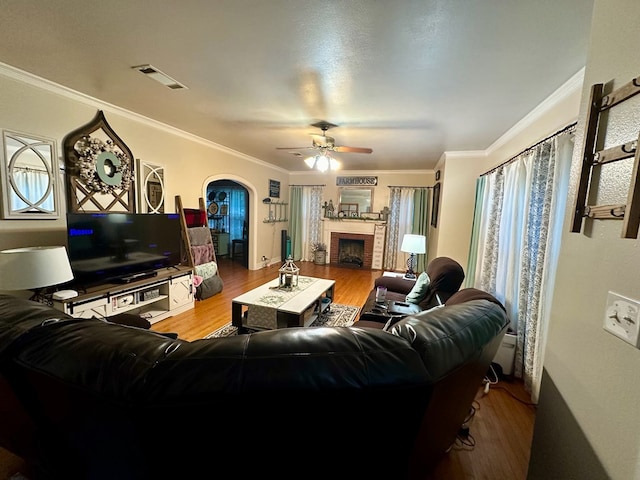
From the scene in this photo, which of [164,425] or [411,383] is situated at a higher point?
[411,383]

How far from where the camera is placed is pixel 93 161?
8.95 feet

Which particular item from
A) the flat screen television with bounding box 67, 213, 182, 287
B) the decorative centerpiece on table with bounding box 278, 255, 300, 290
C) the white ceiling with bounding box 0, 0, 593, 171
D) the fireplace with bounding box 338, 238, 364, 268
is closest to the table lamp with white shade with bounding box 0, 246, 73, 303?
the flat screen television with bounding box 67, 213, 182, 287

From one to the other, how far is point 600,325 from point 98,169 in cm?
393

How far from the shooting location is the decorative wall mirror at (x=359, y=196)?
6508 mm

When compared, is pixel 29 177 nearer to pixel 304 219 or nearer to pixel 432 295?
pixel 432 295

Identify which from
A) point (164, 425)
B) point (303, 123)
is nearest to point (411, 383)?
point (164, 425)

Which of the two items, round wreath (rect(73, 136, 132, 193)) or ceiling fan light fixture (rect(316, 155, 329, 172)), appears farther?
ceiling fan light fixture (rect(316, 155, 329, 172))

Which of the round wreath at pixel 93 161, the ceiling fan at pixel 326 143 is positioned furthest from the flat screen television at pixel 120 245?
the ceiling fan at pixel 326 143

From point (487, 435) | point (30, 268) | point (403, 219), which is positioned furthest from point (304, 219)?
point (487, 435)

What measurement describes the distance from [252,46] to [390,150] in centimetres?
309

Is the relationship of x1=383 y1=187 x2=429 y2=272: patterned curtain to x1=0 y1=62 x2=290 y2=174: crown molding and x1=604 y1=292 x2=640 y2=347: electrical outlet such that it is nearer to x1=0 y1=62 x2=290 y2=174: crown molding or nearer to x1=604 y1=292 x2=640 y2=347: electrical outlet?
x1=0 y1=62 x2=290 y2=174: crown molding

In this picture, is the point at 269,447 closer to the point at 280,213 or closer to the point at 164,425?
the point at 164,425

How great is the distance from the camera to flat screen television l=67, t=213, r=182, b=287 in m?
2.50

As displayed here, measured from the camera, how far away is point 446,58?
1.69 m
